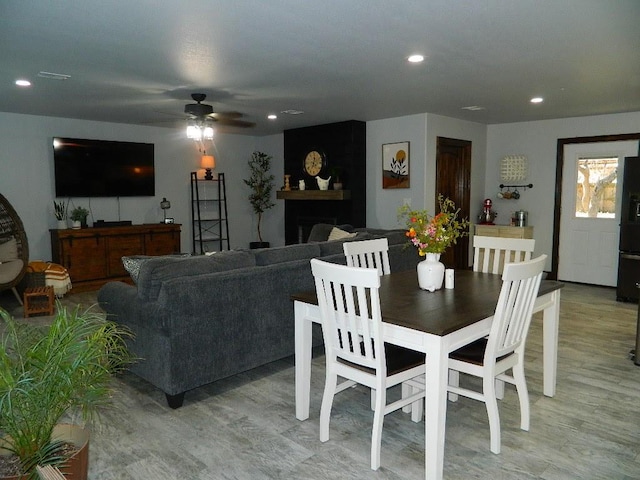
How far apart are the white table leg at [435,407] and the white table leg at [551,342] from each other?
1286 mm

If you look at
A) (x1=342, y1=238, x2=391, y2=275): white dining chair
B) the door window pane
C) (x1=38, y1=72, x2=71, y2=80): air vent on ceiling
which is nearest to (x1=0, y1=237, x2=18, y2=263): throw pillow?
(x1=38, y1=72, x2=71, y2=80): air vent on ceiling

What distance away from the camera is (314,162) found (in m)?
7.54

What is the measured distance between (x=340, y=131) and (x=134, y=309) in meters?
4.59

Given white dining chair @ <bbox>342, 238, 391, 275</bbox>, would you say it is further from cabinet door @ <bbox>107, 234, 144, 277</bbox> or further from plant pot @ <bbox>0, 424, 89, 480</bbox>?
cabinet door @ <bbox>107, 234, 144, 277</bbox>

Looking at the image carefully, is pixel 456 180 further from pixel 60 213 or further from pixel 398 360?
pixel 60 213

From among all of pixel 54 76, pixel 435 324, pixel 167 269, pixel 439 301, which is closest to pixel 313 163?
pixel 54 76

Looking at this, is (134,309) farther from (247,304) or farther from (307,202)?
(307,202)

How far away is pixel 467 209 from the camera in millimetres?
7301

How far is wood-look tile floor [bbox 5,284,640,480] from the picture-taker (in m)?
2.37

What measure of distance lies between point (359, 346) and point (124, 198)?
19.8 feet

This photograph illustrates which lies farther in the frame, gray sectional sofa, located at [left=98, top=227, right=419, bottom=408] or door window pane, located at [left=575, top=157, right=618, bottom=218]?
door window pane, located at [left=575, top=157, right=618, bottom=218]

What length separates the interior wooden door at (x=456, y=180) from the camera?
22.0ft

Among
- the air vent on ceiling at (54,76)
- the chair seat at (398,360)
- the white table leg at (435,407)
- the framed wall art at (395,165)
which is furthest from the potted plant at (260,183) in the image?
the white table leg at (435,407)

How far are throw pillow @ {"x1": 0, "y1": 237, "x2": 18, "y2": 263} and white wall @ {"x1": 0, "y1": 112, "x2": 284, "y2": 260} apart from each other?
0.90 meters
